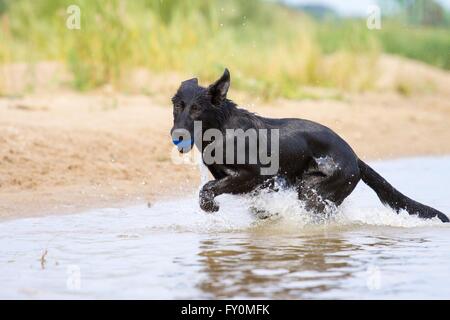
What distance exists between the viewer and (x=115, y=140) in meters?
10.5

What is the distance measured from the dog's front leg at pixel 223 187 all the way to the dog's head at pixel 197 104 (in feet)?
1.47

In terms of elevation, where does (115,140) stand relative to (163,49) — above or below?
below

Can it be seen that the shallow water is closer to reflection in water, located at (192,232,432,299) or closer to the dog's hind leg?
reflection in water, located at (192,232,432,299)

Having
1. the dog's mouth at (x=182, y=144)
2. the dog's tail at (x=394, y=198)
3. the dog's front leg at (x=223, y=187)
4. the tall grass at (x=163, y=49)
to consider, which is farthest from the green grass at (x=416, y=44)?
the dog's mouth at (x=182, y=144)

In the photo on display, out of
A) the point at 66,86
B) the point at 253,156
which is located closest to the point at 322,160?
the point at 253,156

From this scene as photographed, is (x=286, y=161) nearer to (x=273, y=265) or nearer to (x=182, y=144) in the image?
(x=182, y=144)

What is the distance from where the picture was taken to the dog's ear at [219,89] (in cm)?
665

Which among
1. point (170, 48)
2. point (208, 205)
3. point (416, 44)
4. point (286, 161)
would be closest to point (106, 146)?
point (208, 205)

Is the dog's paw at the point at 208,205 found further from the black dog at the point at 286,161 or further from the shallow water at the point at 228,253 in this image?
the shallow water at the point at 228,253

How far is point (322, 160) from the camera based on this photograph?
23.4 feet

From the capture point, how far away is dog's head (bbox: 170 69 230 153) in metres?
6.54

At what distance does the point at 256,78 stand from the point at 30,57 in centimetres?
358

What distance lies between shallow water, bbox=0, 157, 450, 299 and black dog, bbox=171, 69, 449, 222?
205 mm

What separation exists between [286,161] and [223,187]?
1.66 feet
